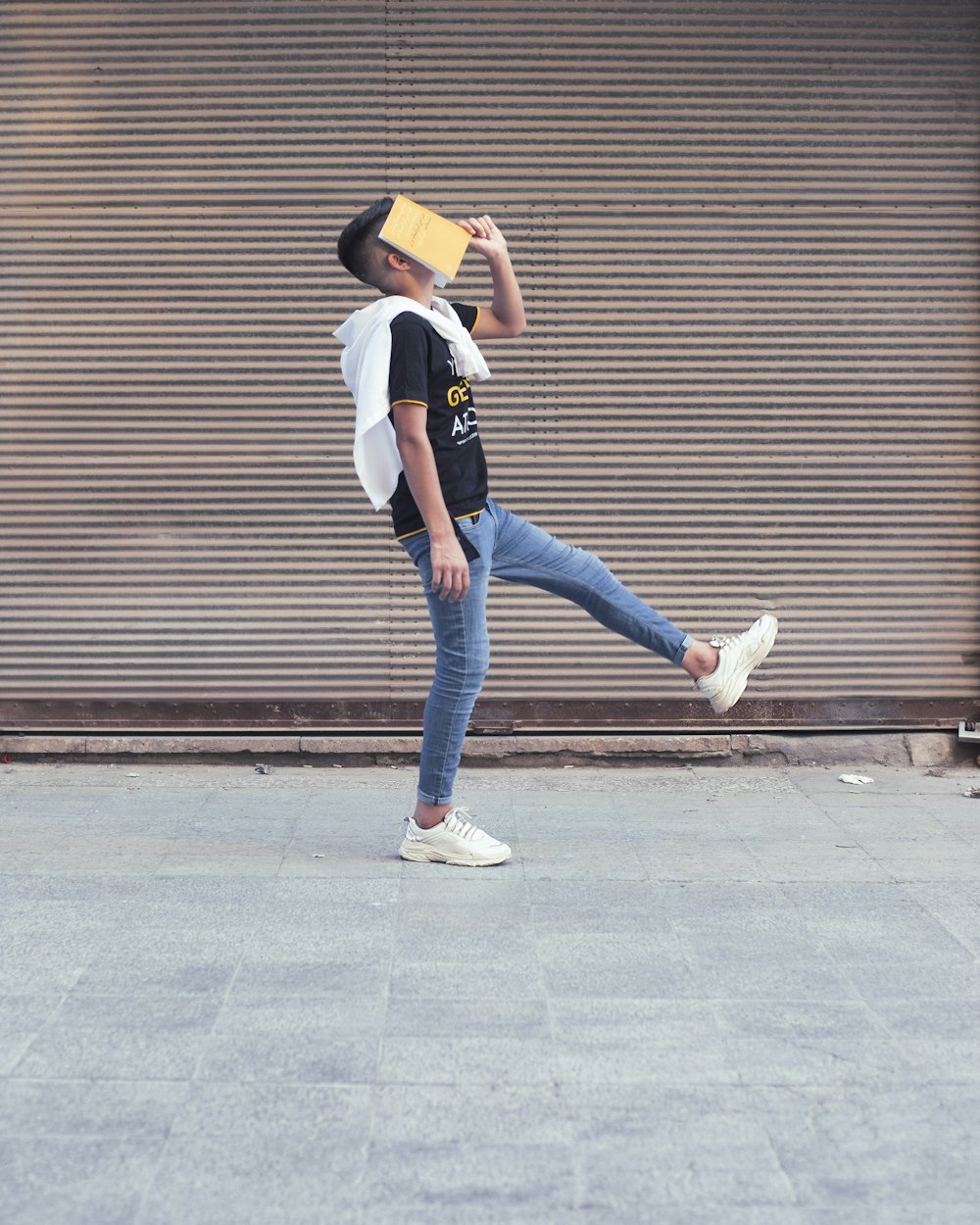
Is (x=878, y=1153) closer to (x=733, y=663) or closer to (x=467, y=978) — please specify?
(x=467, y=978)

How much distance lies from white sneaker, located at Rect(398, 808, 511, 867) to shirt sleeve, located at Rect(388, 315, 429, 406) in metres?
1.33

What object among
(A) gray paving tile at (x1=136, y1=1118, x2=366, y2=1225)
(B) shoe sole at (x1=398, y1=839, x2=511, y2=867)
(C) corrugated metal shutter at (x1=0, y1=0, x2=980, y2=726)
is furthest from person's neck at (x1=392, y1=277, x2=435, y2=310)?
(A) gray paving tile at (x1=136, y1=1118, x2=366, y2=1225)

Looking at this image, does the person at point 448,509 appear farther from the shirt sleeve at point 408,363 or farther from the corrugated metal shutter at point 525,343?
the corrugated metal shutter at point 525,343

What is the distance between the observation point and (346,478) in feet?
18.4

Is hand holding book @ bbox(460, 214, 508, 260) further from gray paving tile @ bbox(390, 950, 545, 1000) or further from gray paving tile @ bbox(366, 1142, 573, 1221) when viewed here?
gray paving tile @ bbox(366, 1142, 573, 1221)

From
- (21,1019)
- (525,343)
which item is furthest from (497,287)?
(21,1019)

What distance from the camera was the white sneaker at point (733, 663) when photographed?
4.25m

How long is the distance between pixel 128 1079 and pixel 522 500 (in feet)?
10.9

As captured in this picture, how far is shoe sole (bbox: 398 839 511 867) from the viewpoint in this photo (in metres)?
4.23

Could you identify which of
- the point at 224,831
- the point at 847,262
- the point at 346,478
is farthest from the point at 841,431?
the point at 224,831

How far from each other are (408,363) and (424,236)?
15.7 inches

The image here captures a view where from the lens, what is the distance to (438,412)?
3.98 m

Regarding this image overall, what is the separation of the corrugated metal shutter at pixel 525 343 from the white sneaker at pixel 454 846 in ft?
4.66

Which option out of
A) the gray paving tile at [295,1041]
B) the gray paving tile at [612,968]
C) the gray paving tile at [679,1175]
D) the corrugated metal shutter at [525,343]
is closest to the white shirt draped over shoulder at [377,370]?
the gray paving tile at [612,968]
